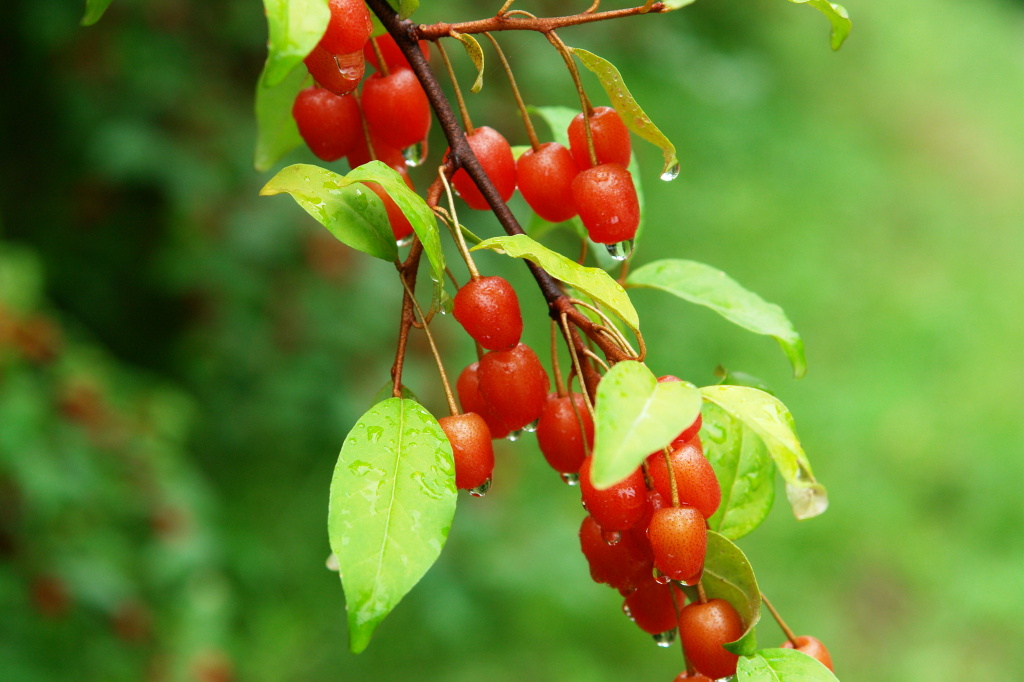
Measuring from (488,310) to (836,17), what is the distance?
0.34 m

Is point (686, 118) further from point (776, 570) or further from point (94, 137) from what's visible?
point (94, 137)

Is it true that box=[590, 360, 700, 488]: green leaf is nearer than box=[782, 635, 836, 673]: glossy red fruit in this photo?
Yes

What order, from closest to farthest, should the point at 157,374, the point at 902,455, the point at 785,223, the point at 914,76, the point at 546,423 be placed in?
the point at 546,423 → the point at 157,374 → the point at 902,455 → the point at 785,223 → the point at 914,76

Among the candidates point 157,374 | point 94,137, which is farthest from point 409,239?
point 157,374

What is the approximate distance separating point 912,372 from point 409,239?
3.72 metres

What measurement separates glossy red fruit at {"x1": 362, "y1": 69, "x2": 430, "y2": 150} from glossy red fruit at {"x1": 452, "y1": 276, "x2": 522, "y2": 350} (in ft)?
0.57

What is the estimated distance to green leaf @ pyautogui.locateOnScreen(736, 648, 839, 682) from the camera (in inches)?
24.6

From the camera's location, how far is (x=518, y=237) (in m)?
0.62

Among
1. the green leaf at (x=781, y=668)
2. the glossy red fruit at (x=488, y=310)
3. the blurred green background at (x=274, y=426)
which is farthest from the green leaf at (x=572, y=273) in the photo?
the blurred green background at (x=274, y=426)

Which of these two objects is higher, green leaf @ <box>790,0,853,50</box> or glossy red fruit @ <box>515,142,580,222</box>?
green leaf @ <box>790,0,853,50</box>

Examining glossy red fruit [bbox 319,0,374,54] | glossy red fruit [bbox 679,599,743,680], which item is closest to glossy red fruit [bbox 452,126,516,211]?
glossy red fruit [bbox 319,0,374,54]

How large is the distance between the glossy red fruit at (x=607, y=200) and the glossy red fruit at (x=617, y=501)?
189mm

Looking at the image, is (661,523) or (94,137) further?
(94,137)

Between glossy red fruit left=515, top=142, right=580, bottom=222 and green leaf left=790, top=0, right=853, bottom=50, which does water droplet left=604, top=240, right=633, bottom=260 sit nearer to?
glossy red fruit left=515, top=142, right=580, bottom=222
